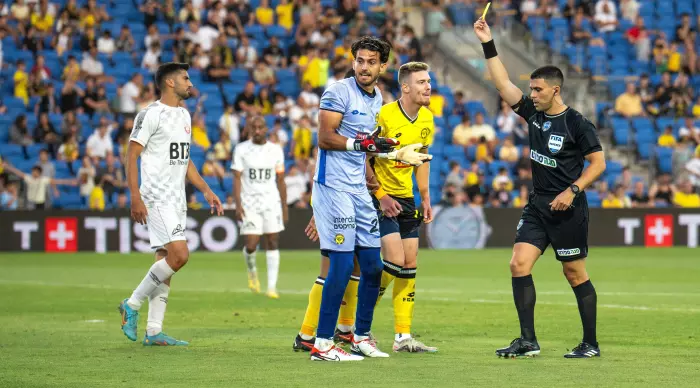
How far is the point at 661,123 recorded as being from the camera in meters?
30.5

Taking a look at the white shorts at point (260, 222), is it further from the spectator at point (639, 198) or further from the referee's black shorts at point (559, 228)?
the spectator at point (639, 198)

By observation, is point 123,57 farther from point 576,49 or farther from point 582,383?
point 582,383

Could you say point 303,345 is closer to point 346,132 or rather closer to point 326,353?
point 326,353

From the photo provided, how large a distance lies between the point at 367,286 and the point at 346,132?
1.31 metres

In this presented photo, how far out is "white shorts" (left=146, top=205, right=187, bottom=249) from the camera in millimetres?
10477

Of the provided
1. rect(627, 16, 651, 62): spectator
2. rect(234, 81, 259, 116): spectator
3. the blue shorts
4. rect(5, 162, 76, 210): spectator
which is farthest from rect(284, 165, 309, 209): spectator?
the blue shorts

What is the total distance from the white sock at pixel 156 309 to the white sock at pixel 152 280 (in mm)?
100

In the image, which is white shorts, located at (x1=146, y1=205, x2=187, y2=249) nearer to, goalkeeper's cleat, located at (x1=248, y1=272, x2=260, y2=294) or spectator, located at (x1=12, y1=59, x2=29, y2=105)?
goalkeeper's cleat, located at (x1=248, y1=272, x2=260, y2=294)

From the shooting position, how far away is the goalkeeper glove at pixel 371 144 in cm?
895

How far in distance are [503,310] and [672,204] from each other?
15338 millimetres

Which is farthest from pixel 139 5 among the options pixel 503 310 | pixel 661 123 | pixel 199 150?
pixel 503 310

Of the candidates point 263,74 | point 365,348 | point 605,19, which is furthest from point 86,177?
point 365,348

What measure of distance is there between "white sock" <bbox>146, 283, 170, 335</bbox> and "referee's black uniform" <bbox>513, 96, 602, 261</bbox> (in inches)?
127

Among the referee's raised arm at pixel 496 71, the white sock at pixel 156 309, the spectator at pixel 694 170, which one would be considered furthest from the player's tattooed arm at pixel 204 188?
the spectator at pixel 694 170
